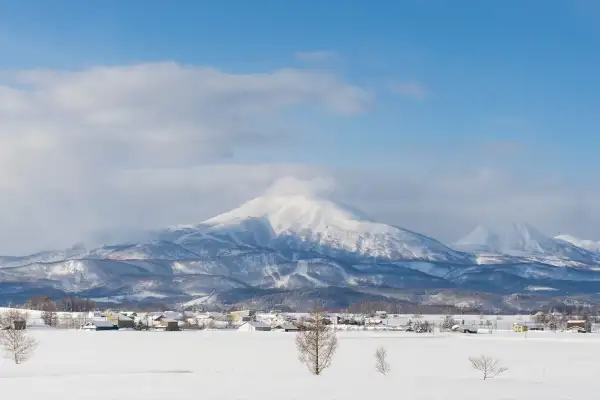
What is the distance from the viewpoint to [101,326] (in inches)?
5822

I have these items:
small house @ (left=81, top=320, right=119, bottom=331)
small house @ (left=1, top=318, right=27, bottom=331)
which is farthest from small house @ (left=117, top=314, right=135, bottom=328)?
small house @ (left=1, top=318, right=27, bottom=331)

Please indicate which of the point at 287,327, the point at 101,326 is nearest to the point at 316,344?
the point at 101,326

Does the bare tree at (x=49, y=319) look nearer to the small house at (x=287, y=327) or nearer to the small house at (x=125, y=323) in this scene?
the small house at (x=125, y=323)

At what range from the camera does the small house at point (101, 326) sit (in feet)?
478

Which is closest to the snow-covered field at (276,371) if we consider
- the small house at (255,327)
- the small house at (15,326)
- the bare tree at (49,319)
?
the small house at (15,326)

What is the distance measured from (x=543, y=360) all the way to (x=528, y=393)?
4553 cm

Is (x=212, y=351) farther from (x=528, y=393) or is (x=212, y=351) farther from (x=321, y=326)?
(x=528, y=393)

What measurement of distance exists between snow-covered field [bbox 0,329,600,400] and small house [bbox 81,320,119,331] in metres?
34.1

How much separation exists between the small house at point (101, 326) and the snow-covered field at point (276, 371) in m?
34.1

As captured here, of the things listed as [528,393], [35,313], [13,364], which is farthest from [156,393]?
[35,313]

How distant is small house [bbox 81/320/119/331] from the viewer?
478 ft

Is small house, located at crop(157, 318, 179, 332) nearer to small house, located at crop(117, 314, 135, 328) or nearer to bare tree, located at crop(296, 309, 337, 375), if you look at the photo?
small house, located at crop(117, 314, 135, 328)

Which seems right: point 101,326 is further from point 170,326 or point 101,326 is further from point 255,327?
point 255,327

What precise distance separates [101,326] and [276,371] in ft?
308
